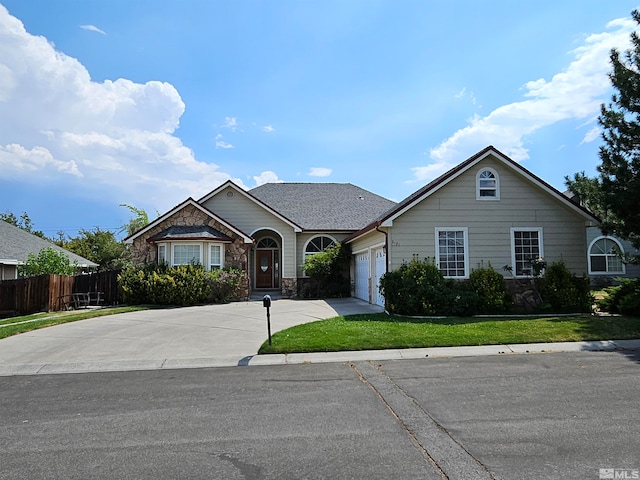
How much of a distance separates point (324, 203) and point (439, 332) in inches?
686

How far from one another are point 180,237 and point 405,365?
14421 mm

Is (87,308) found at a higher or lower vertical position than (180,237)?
lower

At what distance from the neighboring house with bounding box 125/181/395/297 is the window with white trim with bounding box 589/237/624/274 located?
11778 mm

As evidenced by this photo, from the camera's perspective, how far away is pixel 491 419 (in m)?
5.42

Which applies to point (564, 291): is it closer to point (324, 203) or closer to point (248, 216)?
point (248, 216)

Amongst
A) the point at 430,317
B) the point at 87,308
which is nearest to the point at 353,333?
the point at 430,317

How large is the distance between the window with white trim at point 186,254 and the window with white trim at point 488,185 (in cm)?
1228

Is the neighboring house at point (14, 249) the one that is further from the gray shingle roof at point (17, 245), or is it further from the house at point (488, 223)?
the house at point (488, 223)

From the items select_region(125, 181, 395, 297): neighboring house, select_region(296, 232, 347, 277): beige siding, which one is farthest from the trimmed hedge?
select_region(296, 232, 347, 277): beige siding

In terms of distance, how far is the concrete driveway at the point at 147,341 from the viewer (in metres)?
9.21

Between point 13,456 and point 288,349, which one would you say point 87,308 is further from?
point 13,456

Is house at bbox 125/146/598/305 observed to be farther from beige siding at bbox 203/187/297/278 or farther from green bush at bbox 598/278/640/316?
beige siding at bbox 203/187/297/278

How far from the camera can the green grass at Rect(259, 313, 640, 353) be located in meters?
10.2

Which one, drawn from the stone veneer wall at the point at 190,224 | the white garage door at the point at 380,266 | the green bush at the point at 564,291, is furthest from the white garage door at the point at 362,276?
the green bush at the point at 564,291
